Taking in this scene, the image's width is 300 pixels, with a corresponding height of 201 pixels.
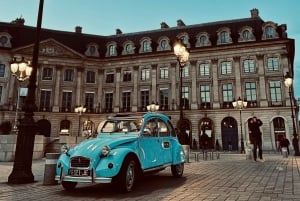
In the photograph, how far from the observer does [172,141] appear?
8.33m

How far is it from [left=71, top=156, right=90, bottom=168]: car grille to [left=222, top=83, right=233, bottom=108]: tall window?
105ft

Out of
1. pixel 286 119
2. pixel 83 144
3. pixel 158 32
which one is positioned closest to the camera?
pixel 83 144

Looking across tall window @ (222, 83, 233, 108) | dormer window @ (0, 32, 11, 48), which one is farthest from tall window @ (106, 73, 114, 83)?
tall window @ (222, 83, 233, 108)

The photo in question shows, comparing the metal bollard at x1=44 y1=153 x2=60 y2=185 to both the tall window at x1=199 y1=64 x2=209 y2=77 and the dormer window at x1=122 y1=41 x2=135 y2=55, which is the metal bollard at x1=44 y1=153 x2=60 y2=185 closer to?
the tall window at x1=199 y1=64 x2=209 y2=77

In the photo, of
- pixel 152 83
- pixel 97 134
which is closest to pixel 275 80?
pixel 152 83

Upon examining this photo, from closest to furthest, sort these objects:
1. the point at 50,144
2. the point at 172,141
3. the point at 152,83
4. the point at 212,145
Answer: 1. the point at 172,141
2. the point at 50,144
3. the point at 212,145
4. the point at 152,83

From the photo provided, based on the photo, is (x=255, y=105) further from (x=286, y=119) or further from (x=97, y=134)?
(x=97, y=134)

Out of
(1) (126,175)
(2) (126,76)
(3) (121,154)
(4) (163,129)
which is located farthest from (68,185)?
(2) (126,76)

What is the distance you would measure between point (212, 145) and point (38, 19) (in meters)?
30.7

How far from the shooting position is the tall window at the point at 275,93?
33438mm

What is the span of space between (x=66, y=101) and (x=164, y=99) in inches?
625

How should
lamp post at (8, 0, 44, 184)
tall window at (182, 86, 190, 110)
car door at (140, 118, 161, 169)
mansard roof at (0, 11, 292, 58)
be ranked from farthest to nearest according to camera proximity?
mansard roof at (0, 11, 292, 58)
tall window at (182, 86, 190, 110)
lamp post at (8, 0, 44, 184)
car door at (140, 118, 161, 169)

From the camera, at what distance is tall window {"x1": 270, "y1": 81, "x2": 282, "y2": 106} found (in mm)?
33438

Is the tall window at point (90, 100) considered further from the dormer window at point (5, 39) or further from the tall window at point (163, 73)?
the dormer window at point (5, 39)
